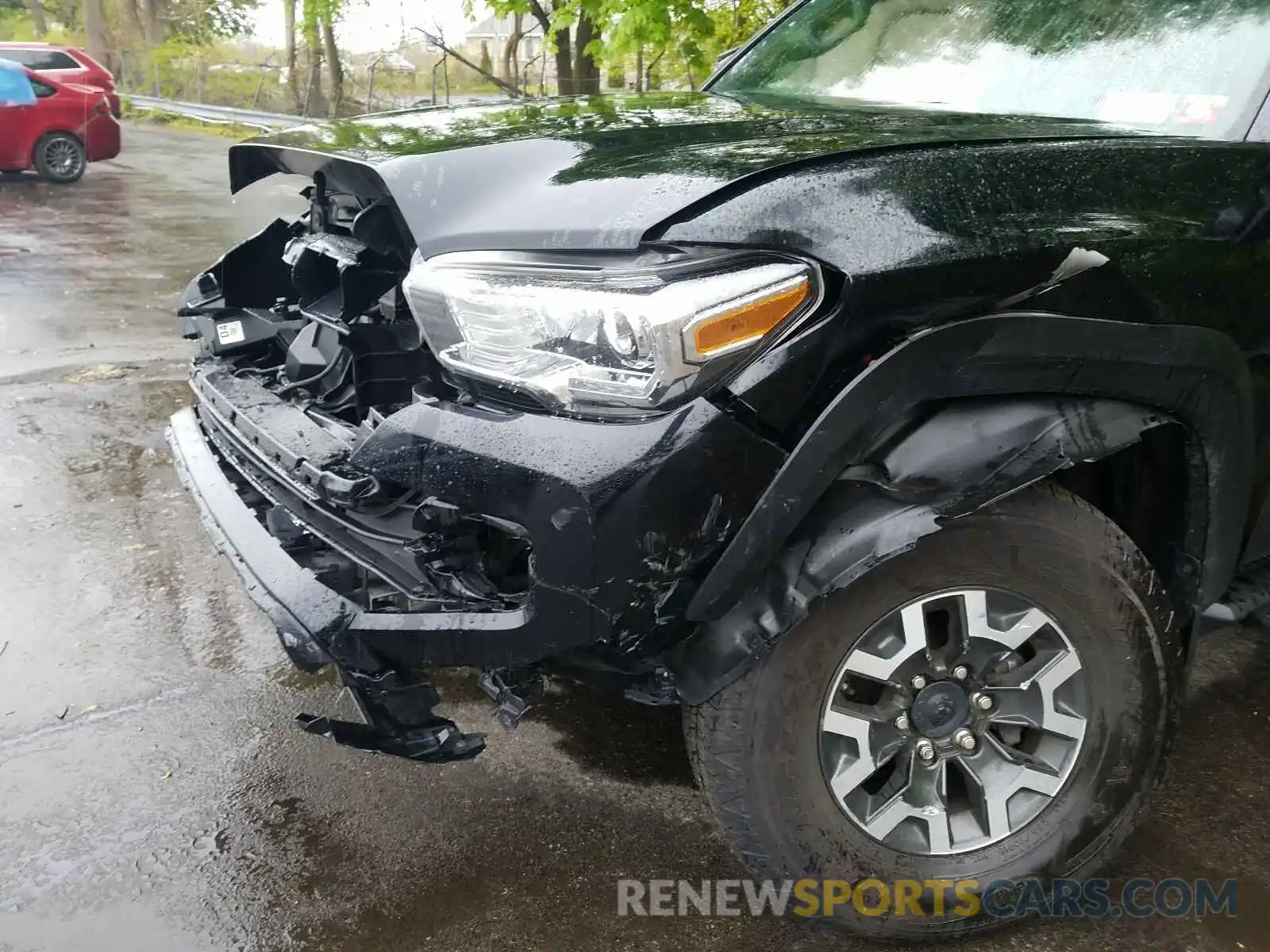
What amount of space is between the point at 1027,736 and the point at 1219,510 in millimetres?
655

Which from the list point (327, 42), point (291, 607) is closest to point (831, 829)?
point (291, 607)

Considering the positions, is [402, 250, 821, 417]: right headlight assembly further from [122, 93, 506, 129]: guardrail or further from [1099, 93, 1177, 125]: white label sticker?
[122, 93, 506, 129]: guardrail

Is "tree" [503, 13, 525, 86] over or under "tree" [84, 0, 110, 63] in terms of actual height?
under

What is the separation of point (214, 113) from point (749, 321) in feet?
77.7

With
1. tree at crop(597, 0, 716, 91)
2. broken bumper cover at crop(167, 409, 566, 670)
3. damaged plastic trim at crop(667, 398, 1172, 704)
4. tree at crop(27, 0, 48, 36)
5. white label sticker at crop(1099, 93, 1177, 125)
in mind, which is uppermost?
tree at crop(27, 0, 48, 36)

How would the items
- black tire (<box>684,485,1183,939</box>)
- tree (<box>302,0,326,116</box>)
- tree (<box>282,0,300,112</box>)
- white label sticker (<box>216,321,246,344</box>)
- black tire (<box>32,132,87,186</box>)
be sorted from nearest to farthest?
black tire (<box>684,485,1183,939</box>)
white label sticker (<box>216,321,246,344</box>)
black tire (<box>32,132,87,186</box>)
tree (<box>302,0,326,116</box>)
tree (<box>282,0,300,112</box>)

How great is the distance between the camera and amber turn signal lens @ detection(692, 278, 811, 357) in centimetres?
170

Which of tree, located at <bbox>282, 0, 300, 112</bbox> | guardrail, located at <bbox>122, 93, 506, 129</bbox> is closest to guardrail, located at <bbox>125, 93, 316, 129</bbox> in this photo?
guardrail, located at <bbox>122, 93, 506, 129</bbox>

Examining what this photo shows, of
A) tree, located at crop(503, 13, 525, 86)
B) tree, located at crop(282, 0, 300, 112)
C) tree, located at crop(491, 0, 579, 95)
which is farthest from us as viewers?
tree, located at crop(282, 0, 300, 112)

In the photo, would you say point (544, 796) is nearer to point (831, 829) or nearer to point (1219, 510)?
point (831, 829)

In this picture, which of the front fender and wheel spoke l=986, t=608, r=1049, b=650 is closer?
the front fender

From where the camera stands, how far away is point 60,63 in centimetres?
1317

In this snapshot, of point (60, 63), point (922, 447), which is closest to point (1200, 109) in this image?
point (922, 447)

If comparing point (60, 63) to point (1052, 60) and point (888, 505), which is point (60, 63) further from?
point (888, 505)
